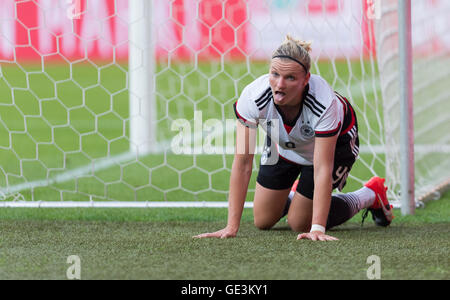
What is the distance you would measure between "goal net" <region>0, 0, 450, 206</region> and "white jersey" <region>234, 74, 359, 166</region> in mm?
1123

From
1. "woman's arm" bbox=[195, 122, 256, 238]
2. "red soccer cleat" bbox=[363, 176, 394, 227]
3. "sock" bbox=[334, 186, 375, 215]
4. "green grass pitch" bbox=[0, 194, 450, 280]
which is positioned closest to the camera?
"green grass pitch" bbox=[0, 194, 450, 280]

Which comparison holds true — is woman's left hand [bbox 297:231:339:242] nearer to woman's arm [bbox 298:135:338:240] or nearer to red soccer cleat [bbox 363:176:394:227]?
woman's arm [bbox 298:135:338:240]

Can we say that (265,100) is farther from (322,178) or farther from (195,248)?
(195,248)

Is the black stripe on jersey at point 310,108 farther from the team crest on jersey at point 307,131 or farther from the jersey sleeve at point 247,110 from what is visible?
the jersey sleeve at point 247,110

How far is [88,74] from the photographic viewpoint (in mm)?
15367

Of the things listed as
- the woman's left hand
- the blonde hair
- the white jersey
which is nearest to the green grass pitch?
the woman's left hand

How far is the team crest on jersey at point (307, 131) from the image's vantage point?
3211 millimetres

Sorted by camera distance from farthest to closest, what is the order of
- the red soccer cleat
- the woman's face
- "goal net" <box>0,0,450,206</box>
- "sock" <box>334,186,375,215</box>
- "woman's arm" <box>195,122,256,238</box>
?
"goal net" <box>0,0,450,206</box>, the red soccer cleat, "sock" <box>334,186,375,215</box>, "woman's arm" <box>195,122,256,238</box>, the woman's face

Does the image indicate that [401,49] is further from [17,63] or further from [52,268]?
[17,63]

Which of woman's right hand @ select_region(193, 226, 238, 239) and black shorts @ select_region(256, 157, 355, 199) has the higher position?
black shorts @ select_region(256, 157, 355, 199)

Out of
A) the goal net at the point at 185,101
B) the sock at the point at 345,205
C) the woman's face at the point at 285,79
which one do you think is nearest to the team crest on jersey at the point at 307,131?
the woman's face at the point at 285,79

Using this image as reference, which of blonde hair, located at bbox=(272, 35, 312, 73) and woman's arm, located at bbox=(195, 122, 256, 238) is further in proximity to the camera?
woman's arm, located at bbox=(195, 122, 256, 238)

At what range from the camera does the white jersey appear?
10.2 feet

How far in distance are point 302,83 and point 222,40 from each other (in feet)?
15.4
